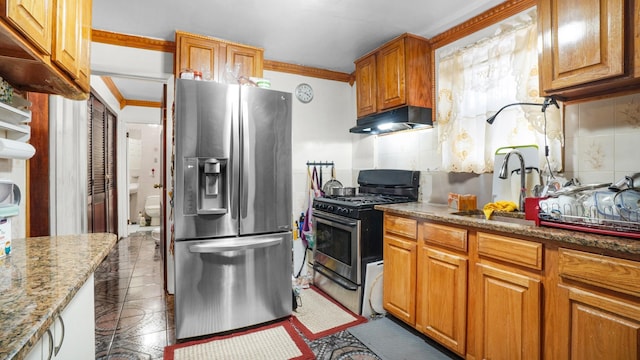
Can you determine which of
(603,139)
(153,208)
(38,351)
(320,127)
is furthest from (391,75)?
(153,208)

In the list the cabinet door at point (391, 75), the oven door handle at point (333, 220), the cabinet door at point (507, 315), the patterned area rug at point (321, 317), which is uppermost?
the cabinet door at point (391, 75)

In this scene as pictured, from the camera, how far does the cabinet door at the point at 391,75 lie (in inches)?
109

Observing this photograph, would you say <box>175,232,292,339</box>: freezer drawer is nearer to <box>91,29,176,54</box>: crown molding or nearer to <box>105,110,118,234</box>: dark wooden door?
<box>91,29,176,54</box>: crown molding

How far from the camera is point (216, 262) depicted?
2.22 meters

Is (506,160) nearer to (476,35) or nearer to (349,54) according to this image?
(476,35)

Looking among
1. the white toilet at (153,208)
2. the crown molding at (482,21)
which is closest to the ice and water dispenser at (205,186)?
the crown molding at (482,21)

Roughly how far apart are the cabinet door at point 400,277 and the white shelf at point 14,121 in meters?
2.31

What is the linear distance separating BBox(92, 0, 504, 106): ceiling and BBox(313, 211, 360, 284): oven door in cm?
168

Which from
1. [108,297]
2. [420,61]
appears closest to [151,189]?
[108,297]

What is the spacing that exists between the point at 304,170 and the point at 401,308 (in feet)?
6.31

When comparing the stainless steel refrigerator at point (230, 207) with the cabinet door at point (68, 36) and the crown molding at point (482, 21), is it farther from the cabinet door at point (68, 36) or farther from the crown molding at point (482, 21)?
the crown molding at point (482, 21)

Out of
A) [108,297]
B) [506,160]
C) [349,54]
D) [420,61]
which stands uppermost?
[349,54]

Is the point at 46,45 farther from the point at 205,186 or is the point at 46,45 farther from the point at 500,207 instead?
the point at 500,207

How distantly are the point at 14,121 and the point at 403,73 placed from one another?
2629 mm
